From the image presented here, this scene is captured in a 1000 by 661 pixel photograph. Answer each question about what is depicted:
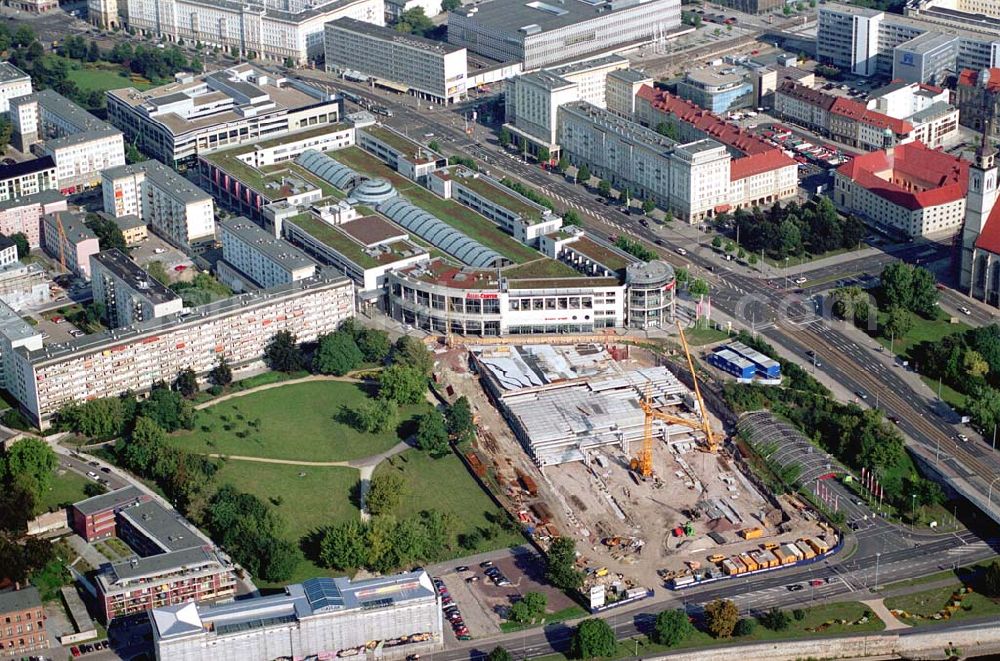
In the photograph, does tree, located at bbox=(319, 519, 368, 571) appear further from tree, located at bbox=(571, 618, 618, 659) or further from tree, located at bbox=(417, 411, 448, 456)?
tree, located at bbox=(571, 618, 618, 659)

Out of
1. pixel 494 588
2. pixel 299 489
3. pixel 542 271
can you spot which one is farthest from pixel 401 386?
pixel 494 588

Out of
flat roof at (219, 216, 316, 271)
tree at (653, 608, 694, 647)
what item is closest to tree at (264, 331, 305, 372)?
flat roof at (219, 216, 316, 271)

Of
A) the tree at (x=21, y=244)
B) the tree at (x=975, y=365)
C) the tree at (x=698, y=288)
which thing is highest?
the tree at (x=21, y=244)

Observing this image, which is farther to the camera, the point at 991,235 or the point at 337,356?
the point at 991,235

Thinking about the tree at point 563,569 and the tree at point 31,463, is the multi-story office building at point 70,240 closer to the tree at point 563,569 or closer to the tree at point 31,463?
the tree at point 31,463

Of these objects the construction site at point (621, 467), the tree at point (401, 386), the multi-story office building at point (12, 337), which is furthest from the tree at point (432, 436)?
the multi-story office building at point (12, 337)

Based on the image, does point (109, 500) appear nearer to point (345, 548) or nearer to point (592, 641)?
point (345, 548)

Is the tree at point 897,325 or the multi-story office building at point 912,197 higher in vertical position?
the multi-story office building at point 912,197

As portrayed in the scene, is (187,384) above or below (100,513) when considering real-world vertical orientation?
above
